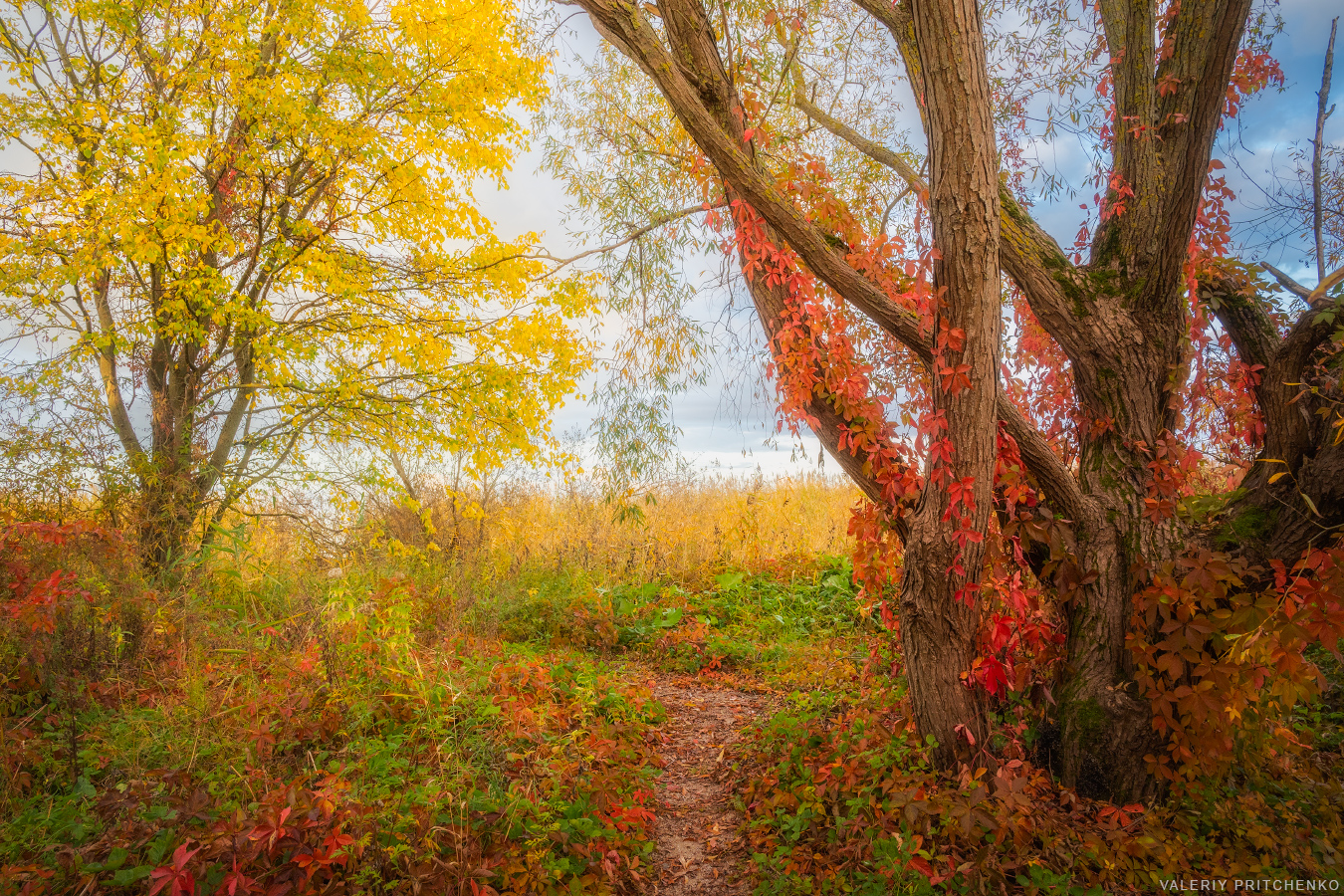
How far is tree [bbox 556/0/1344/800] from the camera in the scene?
307 centimetres

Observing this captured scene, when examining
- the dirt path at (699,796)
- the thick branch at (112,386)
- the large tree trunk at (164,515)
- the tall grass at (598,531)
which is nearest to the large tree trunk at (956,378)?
the dirt path at (699,796)

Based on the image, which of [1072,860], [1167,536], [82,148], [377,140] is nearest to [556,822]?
[1072,860]

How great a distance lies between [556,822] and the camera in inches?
118

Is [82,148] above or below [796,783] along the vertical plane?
above

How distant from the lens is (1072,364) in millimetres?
3762

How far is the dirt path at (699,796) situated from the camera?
3.25 meters

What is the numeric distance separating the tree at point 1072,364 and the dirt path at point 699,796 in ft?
3.93

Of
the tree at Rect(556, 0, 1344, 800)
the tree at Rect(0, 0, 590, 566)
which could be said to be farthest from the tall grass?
→ the tree at Rect(556, 0, 1344, 800)

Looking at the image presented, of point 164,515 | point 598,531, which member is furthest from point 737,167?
point 598,531

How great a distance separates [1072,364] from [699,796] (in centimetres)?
324

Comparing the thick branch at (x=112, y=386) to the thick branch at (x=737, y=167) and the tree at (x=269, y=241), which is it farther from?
the thick branch at (x=737, y=167)

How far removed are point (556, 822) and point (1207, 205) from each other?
5077 mm

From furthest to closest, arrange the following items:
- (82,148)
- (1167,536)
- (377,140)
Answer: (377,140) < (82,148) < (1167,536)

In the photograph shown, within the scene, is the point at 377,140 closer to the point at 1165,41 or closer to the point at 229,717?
the point at 229,717
